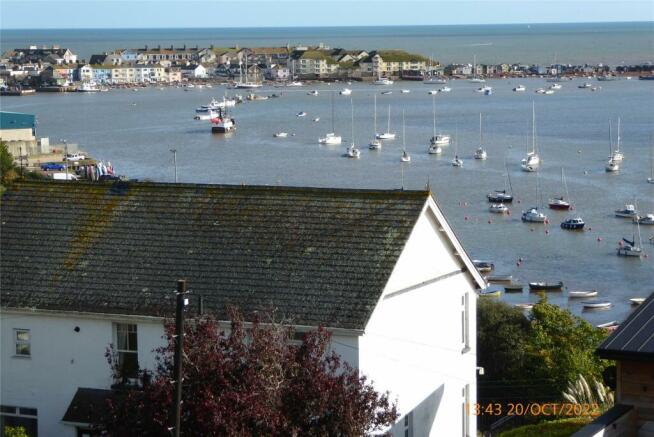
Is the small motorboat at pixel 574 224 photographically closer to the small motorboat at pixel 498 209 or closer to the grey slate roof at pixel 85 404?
the small motorboat at pixel 498 209

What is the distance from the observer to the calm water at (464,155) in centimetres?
4781

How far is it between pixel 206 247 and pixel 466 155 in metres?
67.3

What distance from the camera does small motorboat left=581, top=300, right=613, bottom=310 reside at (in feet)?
127

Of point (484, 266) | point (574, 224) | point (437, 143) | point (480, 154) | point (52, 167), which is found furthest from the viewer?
point (437, 143)

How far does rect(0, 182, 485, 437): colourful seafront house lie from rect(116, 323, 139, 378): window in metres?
0.01

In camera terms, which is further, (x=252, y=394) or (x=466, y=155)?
(x=466, y=155)

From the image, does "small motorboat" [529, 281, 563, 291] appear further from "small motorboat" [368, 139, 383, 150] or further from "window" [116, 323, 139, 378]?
"small motorboat" [368, 139, 383, 150]

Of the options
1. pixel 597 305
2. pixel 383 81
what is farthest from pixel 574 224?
pixel 383 81

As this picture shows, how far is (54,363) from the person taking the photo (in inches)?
516

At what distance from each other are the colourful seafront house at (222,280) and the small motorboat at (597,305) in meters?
25.3

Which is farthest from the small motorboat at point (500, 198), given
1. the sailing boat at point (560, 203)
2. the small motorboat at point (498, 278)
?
the small motorboat at point (498, 278)

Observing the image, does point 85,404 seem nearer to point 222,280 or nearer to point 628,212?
point 222,280

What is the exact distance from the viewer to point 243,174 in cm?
7125

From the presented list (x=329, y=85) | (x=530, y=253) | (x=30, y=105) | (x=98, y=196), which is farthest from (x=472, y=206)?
(x=329, y=85)
